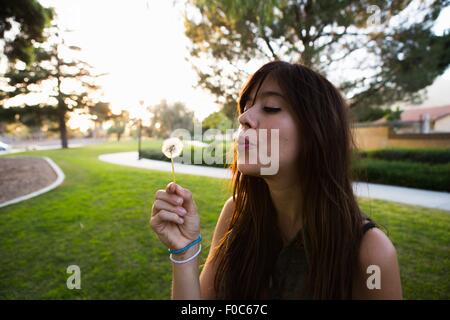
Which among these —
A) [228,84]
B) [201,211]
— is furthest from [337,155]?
[228,84]

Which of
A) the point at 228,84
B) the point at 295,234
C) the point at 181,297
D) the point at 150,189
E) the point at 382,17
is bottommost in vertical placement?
the point at 150,189

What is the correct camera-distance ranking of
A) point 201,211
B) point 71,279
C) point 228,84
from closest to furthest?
1. point 71,279
2. point 201,211
3. point 228,84

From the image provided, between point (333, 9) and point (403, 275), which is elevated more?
point (333, 9)

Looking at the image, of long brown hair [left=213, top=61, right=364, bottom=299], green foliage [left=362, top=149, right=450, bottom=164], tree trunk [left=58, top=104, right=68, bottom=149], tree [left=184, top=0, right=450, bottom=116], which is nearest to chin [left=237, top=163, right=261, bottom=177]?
long brown hair [left=213, top=61, right=364, bottom=299]

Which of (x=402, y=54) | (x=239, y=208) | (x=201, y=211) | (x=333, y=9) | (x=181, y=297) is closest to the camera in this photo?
(x=181, y=297)

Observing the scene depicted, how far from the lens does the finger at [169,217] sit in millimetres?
1089

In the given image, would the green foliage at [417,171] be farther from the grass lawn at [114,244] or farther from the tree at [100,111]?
the tree at [100,111]

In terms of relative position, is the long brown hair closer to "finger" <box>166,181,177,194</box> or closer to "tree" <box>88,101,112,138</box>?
"finger" <box>166,181,177,194</box>

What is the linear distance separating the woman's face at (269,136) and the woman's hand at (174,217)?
27 cm

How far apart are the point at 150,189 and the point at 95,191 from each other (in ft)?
5.05

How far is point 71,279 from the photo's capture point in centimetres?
288

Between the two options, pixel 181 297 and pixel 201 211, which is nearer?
pixel 181 297

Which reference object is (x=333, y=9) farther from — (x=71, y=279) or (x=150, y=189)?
(x=71, y=279)

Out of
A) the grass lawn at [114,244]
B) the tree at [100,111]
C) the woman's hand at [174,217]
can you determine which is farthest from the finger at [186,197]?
the tree at [100,111]
